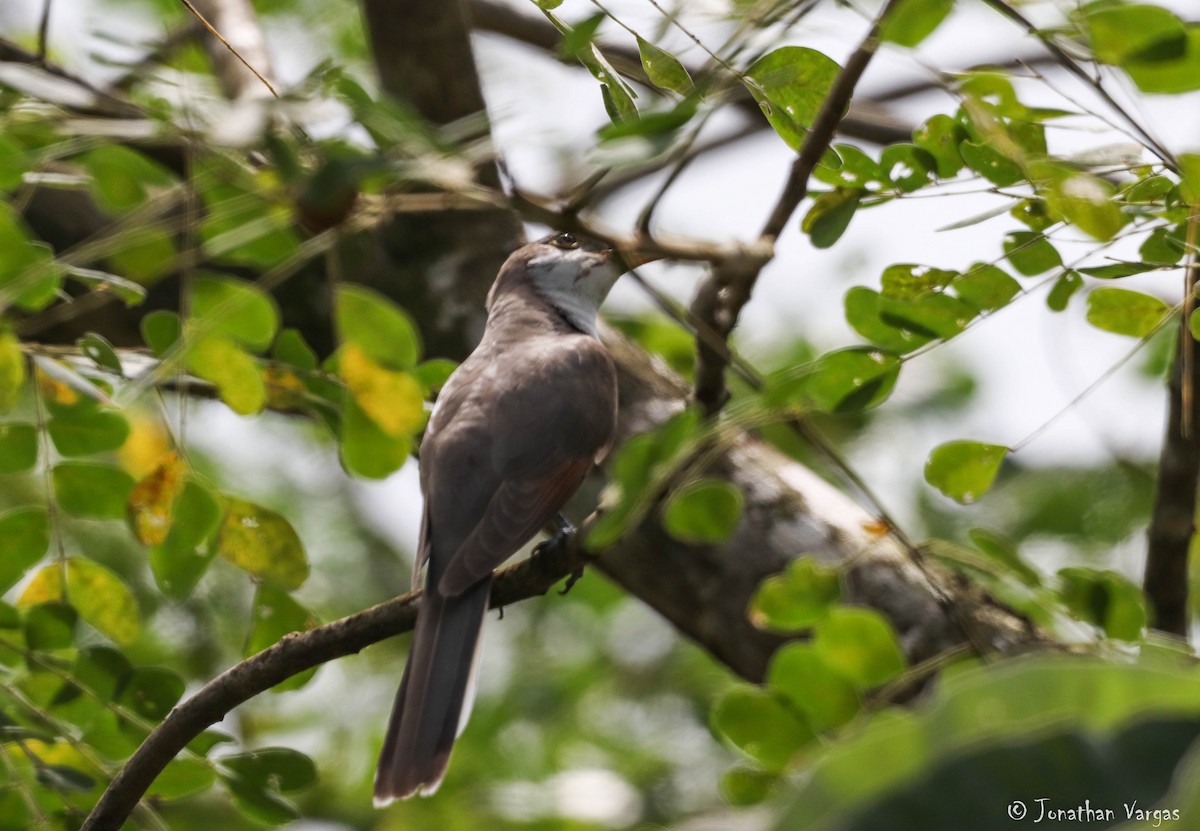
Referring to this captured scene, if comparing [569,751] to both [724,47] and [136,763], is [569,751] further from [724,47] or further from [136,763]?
[724,47]

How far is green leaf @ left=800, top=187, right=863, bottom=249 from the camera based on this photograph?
7.83 ft

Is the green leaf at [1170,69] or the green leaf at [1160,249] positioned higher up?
the green leaf at [1170,69]

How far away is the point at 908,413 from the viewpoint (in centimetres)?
647

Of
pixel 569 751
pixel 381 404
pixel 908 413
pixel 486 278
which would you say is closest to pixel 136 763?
pixel 381 404

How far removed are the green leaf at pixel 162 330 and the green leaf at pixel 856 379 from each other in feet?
4.60

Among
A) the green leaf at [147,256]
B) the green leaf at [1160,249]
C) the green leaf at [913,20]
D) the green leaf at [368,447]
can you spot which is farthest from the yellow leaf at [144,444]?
the green leaf at [913,20]

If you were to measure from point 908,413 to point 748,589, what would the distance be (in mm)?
2817

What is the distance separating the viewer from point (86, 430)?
2850mm

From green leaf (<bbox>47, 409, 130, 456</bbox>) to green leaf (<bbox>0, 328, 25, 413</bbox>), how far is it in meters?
0.41

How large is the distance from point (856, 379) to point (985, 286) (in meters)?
0.36

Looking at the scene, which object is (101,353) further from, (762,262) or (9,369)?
(762,262)

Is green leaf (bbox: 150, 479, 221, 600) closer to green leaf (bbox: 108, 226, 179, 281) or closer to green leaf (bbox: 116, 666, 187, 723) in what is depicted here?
green leaf (bbox: 116, 666, 187, 723)

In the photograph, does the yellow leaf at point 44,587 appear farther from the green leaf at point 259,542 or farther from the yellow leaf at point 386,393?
the yellow leaf at point 386,393

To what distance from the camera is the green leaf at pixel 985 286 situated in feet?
7.89
